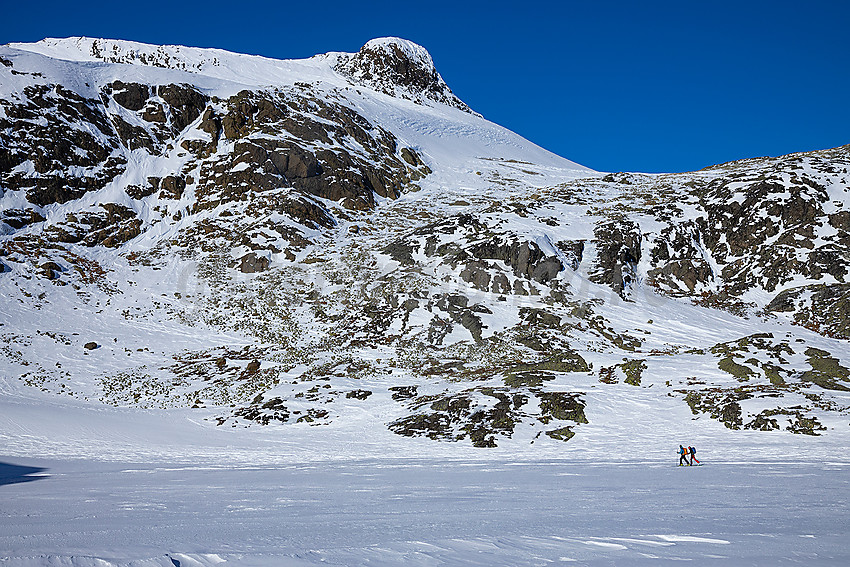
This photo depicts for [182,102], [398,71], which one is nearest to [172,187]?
[182,102]

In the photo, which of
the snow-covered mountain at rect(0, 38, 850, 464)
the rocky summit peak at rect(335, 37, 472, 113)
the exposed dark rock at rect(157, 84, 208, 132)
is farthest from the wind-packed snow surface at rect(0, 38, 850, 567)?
the rocky summit peak at rect(335, 37, 472, 113)

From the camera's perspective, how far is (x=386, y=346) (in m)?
35.5

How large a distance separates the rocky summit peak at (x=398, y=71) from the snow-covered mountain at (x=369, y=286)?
32.0 meters

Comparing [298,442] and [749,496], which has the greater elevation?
[749,496]

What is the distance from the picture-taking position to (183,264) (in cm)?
4741

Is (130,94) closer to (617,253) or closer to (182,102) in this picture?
(182,102)

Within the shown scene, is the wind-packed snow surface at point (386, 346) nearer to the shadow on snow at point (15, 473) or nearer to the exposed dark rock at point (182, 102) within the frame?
the shadow on snow at point (15, 473)

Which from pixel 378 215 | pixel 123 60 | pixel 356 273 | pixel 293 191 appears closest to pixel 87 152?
pixel 293 191

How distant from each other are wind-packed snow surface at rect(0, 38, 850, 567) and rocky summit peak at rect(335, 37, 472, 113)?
1210 inches

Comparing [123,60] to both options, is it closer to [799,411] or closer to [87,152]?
[87,152]

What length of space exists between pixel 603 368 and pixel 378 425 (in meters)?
13.7

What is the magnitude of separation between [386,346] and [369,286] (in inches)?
335

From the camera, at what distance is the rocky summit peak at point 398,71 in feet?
358

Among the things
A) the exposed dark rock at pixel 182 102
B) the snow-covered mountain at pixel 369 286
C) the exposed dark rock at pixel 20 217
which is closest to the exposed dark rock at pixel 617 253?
the snow-covered mountain at pixel 369 286
